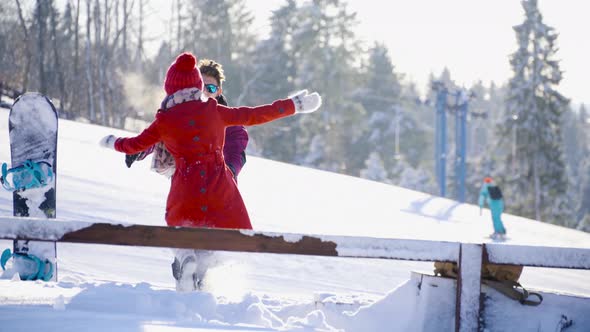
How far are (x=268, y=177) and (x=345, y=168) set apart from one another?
3237 cm

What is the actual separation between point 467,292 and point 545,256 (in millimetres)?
384

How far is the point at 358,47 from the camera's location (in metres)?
45.8

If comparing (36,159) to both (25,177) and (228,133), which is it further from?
(228,133)

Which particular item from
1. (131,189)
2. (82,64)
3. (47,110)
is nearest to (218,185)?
(47,110)

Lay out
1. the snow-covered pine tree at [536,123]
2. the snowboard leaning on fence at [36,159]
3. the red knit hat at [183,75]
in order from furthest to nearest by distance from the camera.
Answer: the snow-covered pine tree at [536,123]
the snowboard leaning on fence at [36,159]
the red knit hat at [183,75]

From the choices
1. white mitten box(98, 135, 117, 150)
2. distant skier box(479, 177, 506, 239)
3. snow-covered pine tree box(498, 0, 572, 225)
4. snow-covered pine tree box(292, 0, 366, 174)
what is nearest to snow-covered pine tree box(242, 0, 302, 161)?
snow-covered pine tree box(292, 0, 366, 174)

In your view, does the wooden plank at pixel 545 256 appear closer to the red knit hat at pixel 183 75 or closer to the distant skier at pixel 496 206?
the red knit hat at pixel 183 75

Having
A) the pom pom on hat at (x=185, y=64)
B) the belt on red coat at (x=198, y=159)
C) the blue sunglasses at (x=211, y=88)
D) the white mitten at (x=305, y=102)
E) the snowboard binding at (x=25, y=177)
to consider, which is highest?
the pom pom on hat at (x=185, y=64)

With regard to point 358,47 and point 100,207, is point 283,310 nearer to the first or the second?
point 100,207

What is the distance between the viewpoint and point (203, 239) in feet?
9.08

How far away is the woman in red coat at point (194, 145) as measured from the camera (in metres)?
3.78

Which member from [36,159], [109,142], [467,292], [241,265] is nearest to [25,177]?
[36,159]

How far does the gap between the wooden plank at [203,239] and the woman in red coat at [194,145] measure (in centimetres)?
101

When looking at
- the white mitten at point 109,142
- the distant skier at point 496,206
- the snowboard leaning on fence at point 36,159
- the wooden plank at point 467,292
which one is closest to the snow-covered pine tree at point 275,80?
the distant skier at point 496,206
